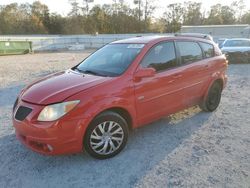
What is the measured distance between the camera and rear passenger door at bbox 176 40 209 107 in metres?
4.61

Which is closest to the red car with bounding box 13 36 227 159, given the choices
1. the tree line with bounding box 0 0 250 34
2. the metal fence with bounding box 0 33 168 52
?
the metal fence with bounding box 0 33 168 52

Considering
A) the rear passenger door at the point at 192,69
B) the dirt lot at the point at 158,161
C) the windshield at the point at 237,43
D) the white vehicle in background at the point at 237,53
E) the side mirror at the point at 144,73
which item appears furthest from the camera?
the windshield at the point at 237,43

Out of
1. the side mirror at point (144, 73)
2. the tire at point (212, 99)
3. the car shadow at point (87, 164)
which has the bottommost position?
the car shadow at point (87, 164)

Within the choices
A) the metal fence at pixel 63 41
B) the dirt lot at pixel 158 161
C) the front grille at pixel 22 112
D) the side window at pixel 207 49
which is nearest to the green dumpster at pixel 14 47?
the metal fence at pixel 63 41

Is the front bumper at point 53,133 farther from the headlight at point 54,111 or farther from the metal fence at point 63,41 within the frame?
the metal fence at point 63,41

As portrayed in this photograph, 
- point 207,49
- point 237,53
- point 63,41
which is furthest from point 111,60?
point 63,41

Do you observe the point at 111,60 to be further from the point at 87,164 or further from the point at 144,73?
the point at 87,164

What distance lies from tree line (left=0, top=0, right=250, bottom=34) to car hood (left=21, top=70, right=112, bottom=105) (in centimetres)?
4802

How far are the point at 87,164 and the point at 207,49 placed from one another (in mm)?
3413

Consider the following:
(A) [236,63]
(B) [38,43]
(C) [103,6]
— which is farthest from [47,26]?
(A) [236,63]

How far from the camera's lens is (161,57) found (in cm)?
425

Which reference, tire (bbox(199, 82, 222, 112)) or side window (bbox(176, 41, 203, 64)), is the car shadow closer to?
tire (bbox(199, 82, 222, 112))

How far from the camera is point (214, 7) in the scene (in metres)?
57.2

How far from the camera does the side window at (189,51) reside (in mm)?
4617
